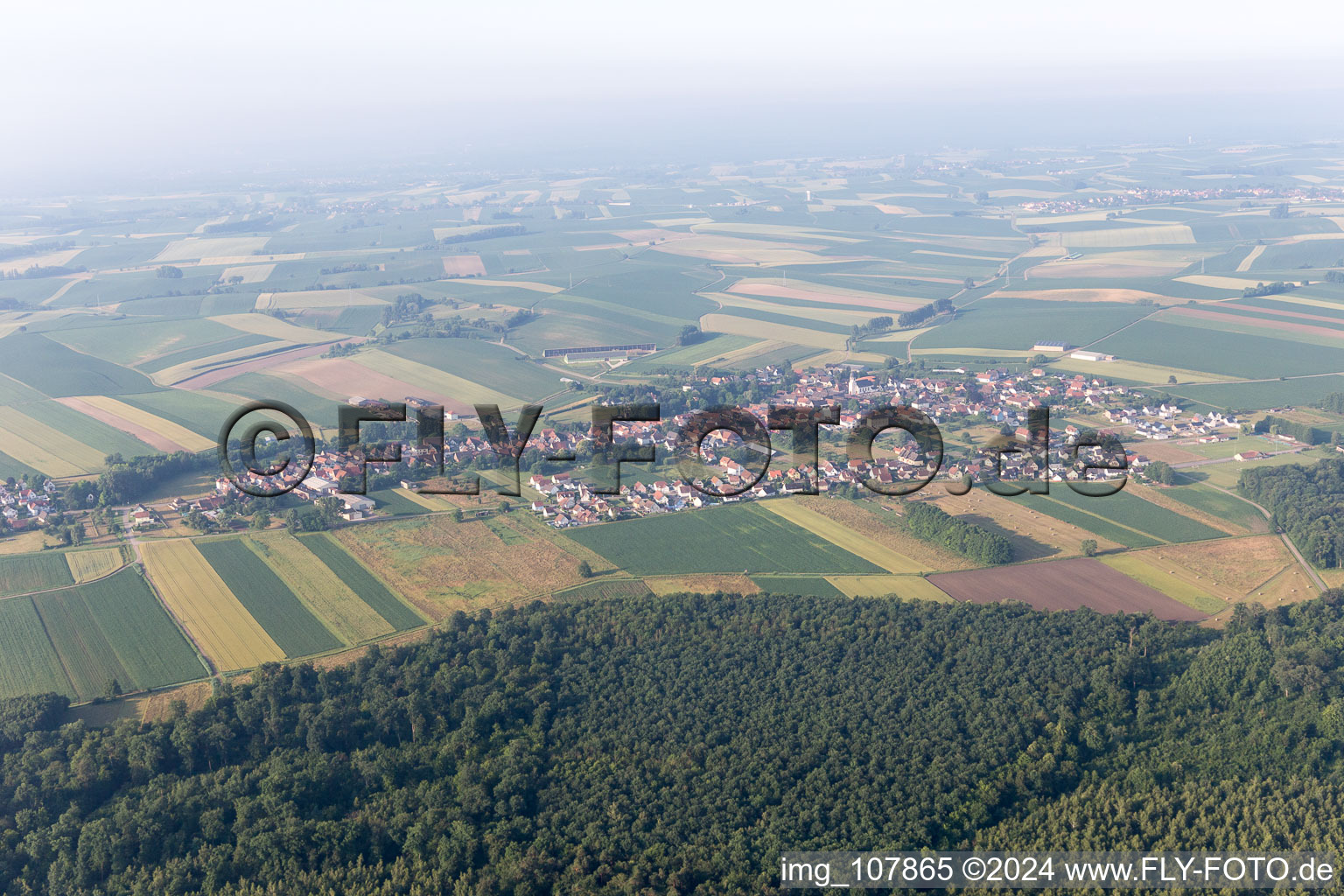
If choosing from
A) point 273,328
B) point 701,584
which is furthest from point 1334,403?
point 273,328

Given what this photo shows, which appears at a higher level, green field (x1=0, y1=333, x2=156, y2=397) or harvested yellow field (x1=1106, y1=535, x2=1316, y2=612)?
green field (x1=0, y1=333, x2=156, y2=397)

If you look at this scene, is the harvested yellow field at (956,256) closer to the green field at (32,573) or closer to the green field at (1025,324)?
the green field at (1025,324)

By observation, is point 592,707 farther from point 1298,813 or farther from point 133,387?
point 133,387

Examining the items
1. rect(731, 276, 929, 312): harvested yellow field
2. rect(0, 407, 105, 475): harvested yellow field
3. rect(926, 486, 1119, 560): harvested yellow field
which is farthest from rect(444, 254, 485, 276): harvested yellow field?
rect(926, 486, 1119, 560): harvested yellow field

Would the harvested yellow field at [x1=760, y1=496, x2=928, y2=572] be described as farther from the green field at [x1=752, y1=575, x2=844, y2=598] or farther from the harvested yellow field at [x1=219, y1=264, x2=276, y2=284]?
the harvested yellow field at [x1=219, y1=264, x2=276, y2=284]

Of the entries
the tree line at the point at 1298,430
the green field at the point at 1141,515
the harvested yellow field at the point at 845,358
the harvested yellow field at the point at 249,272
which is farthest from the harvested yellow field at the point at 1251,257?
the harvested yellow field at the point at 249,272

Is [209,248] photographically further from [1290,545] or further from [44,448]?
[1290,545]
